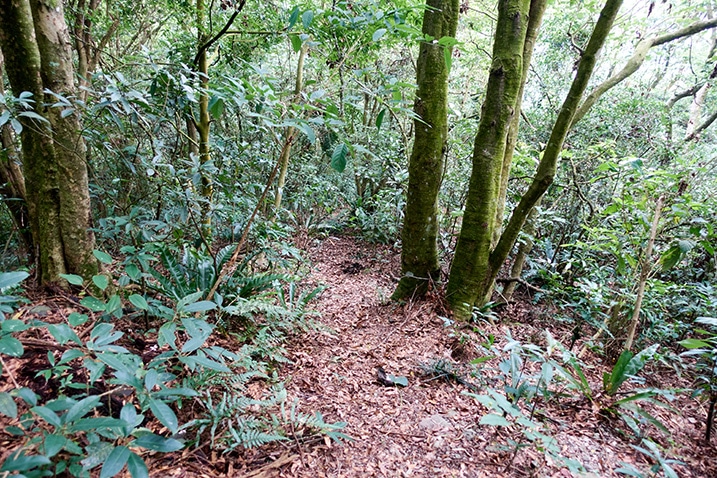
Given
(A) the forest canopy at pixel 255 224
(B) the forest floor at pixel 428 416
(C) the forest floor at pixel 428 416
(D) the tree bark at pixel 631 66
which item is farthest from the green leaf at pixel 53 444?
(D) the tree bark at pixel 631 66

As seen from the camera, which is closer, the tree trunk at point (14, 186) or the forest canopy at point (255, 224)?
the forest canopy at point (255, 224)

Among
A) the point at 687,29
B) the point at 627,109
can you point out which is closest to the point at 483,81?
the point at 627,109

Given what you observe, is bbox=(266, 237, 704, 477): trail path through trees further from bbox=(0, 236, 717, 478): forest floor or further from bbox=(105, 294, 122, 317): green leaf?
bbox=(105, 294, 122, 317): green leaf

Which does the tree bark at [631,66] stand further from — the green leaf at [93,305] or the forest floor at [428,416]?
the green leaf at [93,305]

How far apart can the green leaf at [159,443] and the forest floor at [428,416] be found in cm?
61

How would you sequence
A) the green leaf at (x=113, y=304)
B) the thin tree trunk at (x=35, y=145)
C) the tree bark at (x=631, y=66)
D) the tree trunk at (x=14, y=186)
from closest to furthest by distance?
the green leaf at (x=113, y=304)
the thin tree trunk at (x=35, y=145)
the tree trunk at (x=14, y=186)
the tree bark at (x=631, y=66)

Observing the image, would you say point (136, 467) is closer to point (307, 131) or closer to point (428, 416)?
point (307, 131)

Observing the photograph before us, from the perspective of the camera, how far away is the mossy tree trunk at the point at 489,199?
10.4 feet

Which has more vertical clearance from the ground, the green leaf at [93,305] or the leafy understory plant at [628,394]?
the green leaf at [93,305]

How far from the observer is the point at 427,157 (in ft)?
12.1

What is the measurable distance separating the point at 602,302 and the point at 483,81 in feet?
24.2

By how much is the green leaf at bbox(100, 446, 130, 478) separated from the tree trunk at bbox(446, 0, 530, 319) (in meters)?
3.17

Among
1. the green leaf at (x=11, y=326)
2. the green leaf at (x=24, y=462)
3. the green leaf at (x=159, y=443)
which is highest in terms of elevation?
the green leaf at (x=11, y=326)

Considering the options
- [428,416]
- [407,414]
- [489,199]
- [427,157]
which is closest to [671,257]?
[489,199]
